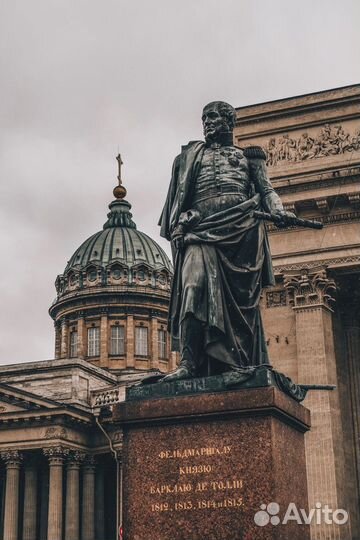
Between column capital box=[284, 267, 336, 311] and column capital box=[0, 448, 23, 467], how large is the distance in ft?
110

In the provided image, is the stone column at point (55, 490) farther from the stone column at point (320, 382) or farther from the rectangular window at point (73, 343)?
the stone column at point (320, 382)

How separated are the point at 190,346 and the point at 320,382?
15.3 metres

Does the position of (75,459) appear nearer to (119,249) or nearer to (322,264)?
(119,249)

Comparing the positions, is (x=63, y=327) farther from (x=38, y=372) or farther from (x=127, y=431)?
(x=127, y=431)

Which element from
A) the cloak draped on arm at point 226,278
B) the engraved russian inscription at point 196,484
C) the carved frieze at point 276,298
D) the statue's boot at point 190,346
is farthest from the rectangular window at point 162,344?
the engraved russian inscription at point 196,484

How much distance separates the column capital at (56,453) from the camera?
179ft

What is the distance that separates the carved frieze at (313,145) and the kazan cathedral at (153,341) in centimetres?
3

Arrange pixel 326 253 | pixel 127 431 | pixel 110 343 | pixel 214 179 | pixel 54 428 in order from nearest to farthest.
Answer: pixel 127 431, pixel 214 179, pixel 326 253, pixel 54 428, pixel 110 343

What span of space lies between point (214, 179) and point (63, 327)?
69.8 m

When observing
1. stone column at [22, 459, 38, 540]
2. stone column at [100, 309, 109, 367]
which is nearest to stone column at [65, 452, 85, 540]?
stone column at [22, 459, 38, 540]

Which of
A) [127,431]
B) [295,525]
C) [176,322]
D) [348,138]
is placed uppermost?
[348,138]

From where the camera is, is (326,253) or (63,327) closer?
(326,253)

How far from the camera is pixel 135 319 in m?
77.4

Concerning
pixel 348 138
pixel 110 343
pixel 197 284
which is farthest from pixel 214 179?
pixel 110 343
